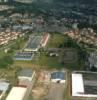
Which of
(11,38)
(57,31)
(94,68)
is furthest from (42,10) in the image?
(94,68)

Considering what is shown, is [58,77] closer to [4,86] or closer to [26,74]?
[26,74]

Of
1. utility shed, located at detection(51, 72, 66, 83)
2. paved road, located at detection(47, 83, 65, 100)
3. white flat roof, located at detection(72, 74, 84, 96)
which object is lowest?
paved road, located at detection(47, 83, 65, 100)

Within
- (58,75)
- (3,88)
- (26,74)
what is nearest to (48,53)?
(58,75)

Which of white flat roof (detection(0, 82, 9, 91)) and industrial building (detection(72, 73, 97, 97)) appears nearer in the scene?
industrial building (detection(72, 73, 97, 97))

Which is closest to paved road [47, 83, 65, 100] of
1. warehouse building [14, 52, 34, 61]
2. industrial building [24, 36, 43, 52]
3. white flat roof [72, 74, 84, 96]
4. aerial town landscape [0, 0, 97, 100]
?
aerial town landscape [0, 0, 97, 100]

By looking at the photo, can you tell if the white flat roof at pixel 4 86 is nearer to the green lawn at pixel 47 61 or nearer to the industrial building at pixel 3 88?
the industrial building at pixel 3 88

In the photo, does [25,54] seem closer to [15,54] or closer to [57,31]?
[15,54]

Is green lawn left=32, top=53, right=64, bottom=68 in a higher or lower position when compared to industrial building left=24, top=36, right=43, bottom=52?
lower

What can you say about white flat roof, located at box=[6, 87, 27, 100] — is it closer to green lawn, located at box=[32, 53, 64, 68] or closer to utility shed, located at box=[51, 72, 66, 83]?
utility shed, located at box=[51, 72, 66, 83]
